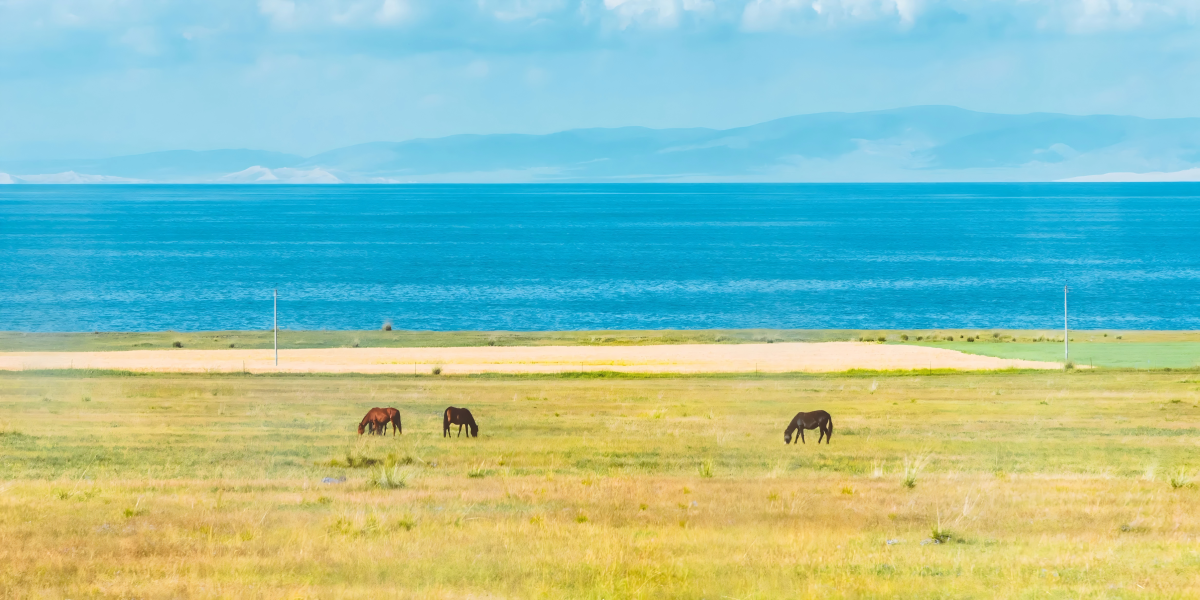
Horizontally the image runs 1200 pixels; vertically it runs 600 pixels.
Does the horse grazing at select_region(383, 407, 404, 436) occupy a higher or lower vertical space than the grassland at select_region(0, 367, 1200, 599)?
higher

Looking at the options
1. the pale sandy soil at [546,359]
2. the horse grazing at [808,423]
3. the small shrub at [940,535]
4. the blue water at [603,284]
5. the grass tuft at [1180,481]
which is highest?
the blue water at [603,284]

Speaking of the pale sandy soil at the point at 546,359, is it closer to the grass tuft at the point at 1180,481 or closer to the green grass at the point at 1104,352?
the green grass at the point at 1104,352

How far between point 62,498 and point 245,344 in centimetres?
5734

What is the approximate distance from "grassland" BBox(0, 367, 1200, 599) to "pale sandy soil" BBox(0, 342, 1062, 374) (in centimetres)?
1836

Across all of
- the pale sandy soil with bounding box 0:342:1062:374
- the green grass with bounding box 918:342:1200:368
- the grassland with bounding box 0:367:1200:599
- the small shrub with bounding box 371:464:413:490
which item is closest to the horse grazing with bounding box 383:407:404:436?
the grassland with bounding box 0:367:1200:599

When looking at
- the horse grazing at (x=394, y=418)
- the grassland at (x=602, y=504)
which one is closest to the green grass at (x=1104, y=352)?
the grassland at (x=602, y=504)

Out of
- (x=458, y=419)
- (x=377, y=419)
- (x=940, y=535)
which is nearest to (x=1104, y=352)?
(x=458, y=419)

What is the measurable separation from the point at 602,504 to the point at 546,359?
4372 cm

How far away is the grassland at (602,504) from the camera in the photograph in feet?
37.3

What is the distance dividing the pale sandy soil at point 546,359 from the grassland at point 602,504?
18365mm

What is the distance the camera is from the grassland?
1137 centimetres

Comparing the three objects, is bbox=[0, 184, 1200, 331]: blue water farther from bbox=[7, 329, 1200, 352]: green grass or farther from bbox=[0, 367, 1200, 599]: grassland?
bbox=[0, 367, 1200, 599]: grassland

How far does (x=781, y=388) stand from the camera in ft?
139

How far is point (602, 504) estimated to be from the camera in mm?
16109
